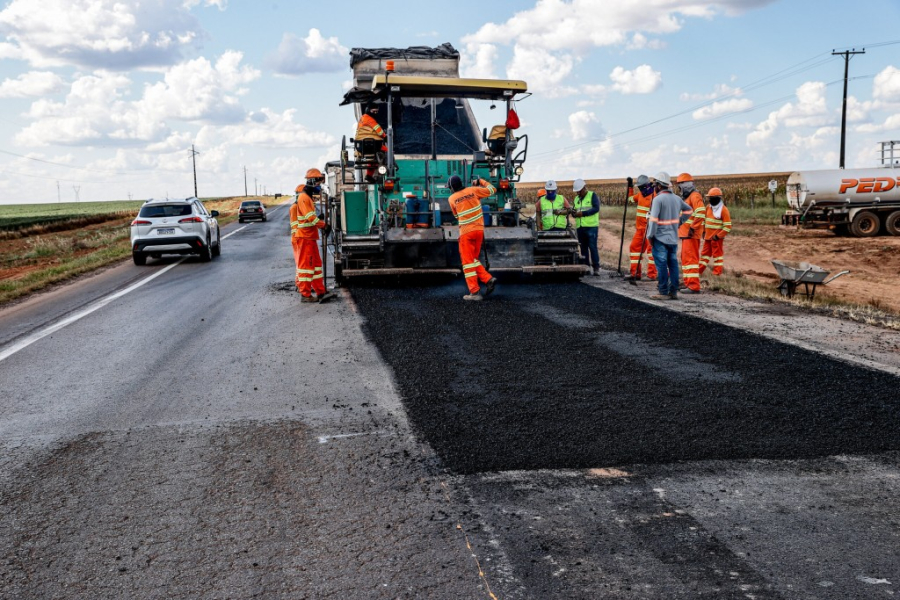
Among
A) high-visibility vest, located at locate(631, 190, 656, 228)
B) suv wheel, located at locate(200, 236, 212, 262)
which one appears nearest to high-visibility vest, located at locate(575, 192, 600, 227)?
high-visibility vest, located at locate(631, 190, 656, 228)

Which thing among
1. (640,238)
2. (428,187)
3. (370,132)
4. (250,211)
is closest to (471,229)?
(428,187)

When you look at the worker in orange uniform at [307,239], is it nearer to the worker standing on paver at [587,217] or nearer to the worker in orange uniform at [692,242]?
the worker standing on paver at [587,217]

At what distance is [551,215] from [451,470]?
10.5m

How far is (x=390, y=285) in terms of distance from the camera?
42.1 feet

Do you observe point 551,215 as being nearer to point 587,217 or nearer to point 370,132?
point 587,217

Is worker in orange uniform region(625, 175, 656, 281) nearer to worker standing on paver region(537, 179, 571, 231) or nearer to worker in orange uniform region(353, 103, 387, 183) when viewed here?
worker standing on paver region(537, 179, 571, 231)

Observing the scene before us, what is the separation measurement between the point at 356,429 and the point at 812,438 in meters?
2.83

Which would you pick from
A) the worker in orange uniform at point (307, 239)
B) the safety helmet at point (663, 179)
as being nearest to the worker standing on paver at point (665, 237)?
the safety helmet at point (663, 179)

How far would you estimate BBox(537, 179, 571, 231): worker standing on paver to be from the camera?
14219mm

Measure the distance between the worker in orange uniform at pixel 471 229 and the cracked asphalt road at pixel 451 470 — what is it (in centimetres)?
291

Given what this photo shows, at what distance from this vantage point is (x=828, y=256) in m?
22.7

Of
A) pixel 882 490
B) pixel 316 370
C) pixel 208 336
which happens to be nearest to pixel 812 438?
pixel 882 490

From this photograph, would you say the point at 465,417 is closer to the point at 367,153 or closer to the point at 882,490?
the point at 882,490

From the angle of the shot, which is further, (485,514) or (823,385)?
(823,385)
